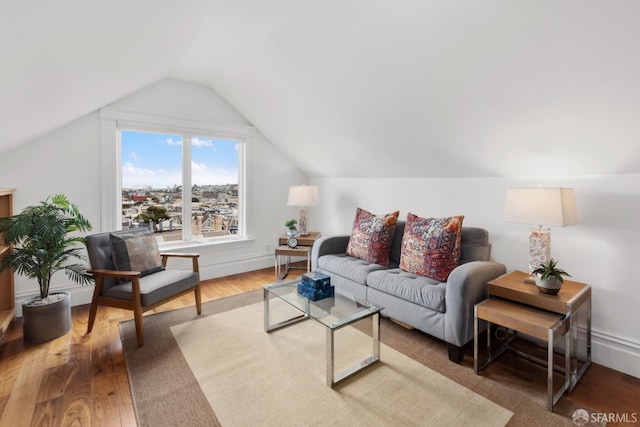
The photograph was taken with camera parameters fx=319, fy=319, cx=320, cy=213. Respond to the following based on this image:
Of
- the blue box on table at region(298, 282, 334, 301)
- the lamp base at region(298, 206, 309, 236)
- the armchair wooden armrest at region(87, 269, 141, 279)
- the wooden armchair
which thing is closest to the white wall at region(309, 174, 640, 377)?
the blue box on table at region(298, 282, 334, 301)

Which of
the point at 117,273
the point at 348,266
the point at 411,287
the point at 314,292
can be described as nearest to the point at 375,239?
the point at 348,266

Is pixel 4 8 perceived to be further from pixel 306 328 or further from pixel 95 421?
pixel 306 328

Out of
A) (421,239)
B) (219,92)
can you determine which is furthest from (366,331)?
(219,92)

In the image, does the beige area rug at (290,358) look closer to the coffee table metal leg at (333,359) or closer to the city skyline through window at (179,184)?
the coffee table metal leg at (333,359)

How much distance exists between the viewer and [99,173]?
11.2ft

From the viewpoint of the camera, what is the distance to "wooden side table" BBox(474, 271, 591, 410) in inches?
75.0

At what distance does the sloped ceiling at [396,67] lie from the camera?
1538 millimetres

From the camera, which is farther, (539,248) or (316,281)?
(316,281)

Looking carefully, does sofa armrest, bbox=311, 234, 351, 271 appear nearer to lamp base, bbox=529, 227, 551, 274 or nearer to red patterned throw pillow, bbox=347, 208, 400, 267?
red patterned throw pillow, bbox=347, 208, 400, 267

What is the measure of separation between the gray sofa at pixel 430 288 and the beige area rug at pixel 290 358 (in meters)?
0.16

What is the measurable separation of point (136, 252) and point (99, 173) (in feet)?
4.00

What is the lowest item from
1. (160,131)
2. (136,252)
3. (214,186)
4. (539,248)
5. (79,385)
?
(79,385)

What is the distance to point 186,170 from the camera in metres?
4.07

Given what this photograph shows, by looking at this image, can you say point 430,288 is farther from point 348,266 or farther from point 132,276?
point 132,276
